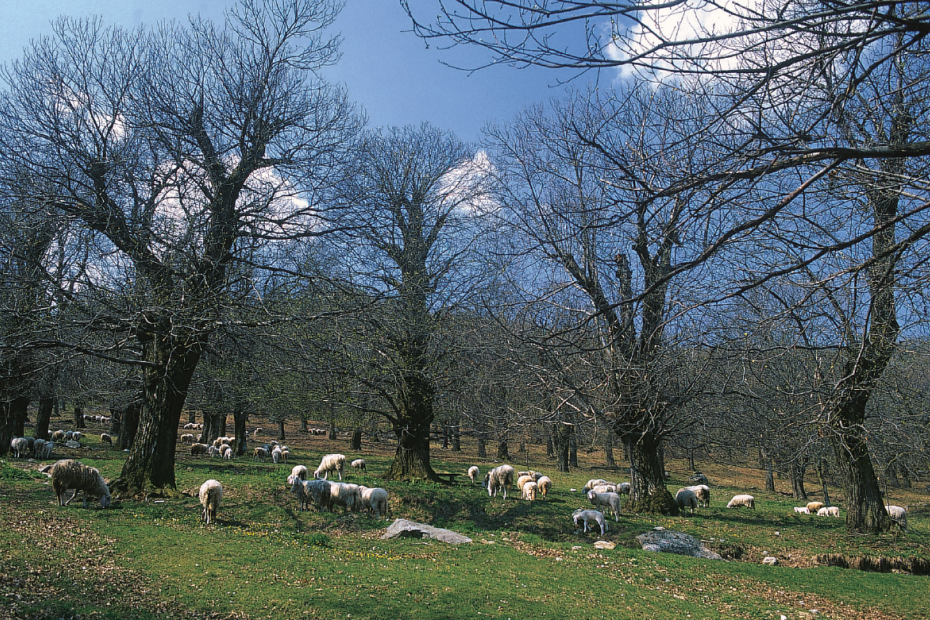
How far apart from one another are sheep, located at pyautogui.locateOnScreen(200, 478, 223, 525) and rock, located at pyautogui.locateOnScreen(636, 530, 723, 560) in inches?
362

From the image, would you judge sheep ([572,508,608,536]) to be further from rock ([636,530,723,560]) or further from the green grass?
rock ([636,530,723,560])

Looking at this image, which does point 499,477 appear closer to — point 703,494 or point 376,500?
point 376,500

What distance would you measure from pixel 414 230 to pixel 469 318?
164 inches

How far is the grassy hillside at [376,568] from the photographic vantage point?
6.35 m

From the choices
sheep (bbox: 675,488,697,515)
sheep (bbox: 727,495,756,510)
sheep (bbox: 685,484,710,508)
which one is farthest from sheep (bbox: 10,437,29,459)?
sheep (bbox: 727,495,756,510)

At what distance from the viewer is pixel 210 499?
11.3 metres

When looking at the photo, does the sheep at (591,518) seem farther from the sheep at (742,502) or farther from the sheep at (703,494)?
the sheep at (742,502)

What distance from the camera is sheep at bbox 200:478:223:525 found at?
36.3 ft

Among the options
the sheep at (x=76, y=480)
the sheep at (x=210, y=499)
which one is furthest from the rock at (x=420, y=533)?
the sheep at (x=76, y=480)

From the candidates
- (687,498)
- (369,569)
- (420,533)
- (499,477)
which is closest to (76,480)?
(420,533)

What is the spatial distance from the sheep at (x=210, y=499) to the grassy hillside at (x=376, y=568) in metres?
0.24

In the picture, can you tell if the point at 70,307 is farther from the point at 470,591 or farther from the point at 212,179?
the point at 470,591

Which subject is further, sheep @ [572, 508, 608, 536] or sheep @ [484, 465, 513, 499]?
sheep @ [484, 465, 513, 499]

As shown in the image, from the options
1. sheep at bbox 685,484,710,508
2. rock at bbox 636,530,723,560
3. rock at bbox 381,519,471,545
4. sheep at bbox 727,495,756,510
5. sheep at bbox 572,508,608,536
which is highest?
rock at bbox 381,519,471,545
